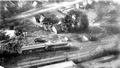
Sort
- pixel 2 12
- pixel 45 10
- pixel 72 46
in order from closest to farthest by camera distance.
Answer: pixel 72 46
pixel 2 12
pixel 45 10

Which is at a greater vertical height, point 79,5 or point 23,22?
point 79,5

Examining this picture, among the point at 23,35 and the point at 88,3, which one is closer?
the point at 23,35

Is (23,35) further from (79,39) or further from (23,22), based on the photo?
(79,39)

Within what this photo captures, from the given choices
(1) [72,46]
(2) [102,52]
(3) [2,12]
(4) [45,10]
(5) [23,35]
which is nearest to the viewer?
(2) [102,52]

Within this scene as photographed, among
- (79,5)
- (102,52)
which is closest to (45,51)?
(102,52)

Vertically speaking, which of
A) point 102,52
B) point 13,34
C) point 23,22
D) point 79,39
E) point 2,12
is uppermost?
point 2,12

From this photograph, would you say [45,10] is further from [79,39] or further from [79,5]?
[79,39]
